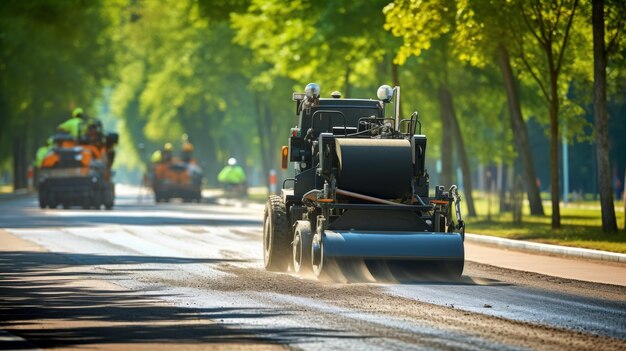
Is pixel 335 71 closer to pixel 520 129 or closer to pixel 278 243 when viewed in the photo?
pixel 520 129

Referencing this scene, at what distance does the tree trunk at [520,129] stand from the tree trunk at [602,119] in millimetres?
7235

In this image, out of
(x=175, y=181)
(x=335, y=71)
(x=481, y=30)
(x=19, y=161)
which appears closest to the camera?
(x=481, y=30)

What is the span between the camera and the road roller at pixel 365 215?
59.2 ft

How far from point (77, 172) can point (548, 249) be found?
23790 mm

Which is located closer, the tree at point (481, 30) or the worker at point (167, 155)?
the tree at point (481, 30)

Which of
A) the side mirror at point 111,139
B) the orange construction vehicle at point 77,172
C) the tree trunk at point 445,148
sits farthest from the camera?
the side mirror at point 111,139

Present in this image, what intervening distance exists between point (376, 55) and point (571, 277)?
62.9 feet

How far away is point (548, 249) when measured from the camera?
25.3m

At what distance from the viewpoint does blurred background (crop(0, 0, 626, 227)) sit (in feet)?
104

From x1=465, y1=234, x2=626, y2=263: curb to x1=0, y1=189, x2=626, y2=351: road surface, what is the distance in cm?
61

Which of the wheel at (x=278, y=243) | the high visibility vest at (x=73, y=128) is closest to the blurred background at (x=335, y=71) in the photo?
→ the high visibility vest at (x=73, y=128)

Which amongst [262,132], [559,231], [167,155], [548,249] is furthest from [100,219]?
[262,132]

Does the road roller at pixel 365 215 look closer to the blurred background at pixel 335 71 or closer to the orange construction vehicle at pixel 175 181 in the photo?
the blurred background at pixel 335 71

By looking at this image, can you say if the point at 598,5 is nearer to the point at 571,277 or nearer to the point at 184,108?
the point at 571,277
